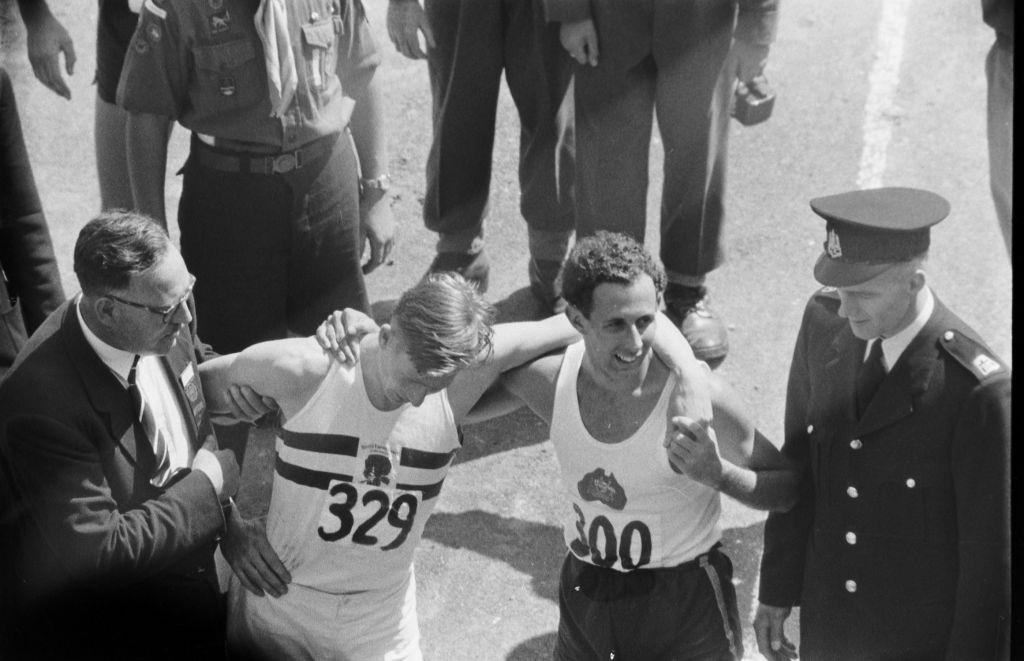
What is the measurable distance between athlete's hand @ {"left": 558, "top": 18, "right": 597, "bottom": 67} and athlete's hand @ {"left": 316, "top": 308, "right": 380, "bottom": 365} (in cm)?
168

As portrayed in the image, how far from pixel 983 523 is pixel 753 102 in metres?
3.42

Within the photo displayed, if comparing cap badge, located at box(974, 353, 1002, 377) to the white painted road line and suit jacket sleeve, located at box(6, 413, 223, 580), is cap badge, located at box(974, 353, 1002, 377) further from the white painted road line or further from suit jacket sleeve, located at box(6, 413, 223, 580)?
the white painted road line

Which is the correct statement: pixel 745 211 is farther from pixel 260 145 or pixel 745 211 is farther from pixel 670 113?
pixel 260 145

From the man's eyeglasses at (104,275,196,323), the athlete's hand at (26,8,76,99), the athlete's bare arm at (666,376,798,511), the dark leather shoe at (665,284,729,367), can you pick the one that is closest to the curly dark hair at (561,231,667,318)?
the athlete's bare arm at (666,376,798,511)

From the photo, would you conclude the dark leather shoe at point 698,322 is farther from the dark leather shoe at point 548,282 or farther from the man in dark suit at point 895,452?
the man in dark suit at point 895,452

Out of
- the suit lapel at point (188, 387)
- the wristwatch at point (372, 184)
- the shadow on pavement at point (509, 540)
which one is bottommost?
the shadow on pavement at point (509, 540)

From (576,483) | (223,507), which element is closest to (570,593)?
(576,483)

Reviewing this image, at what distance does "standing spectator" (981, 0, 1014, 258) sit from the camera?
14.0ft

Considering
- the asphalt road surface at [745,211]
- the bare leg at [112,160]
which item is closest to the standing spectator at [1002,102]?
the asphalt road surface at [745,211]

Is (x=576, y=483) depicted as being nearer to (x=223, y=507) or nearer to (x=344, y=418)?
(x=344, y=418)

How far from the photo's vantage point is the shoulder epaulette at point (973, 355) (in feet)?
9.32

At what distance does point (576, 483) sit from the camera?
3352 mm

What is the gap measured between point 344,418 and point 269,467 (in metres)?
1.59

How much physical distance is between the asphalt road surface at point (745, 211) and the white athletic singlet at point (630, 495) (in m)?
0.84
